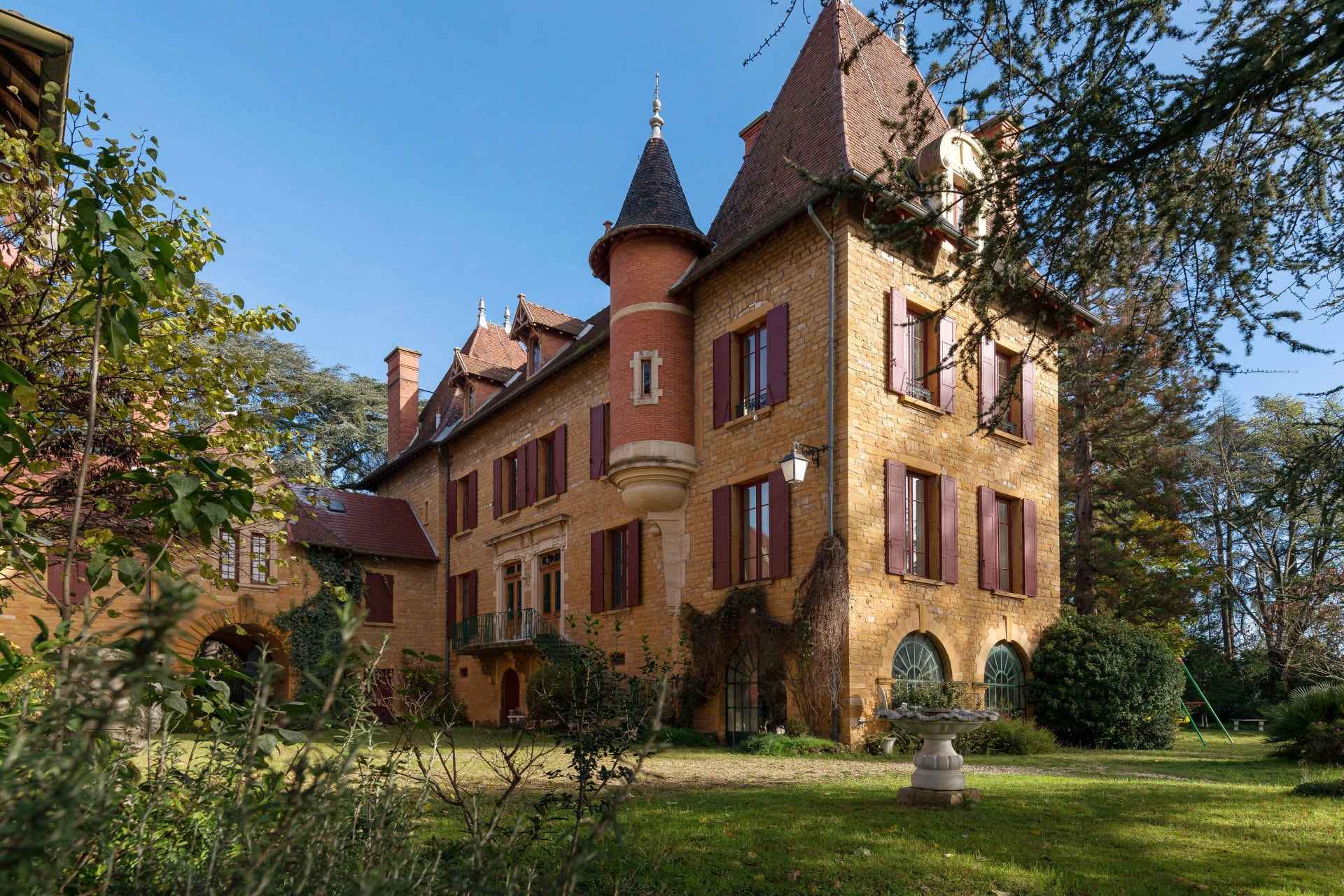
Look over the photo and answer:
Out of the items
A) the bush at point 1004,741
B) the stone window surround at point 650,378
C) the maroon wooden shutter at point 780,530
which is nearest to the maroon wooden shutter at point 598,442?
the stone window surround at point 650,378

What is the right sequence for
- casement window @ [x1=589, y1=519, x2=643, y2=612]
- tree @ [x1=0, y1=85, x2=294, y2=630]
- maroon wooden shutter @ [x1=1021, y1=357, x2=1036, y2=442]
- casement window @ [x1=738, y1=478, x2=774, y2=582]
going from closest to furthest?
tree @ [x1=0, y1=85, x2=294, y2=630] < casement window @ [x1=738, y1=478, x2=774, y2=582] < maroon wooden shutter @ [x1=1021, y1=357, x2=1036, y2=442] < casement window @ [x1=589, y1=519, x2=643, y2=612]

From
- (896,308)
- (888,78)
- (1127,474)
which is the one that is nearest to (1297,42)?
(896,308)

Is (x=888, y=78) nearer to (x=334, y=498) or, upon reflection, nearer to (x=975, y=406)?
(x=975, y=406)

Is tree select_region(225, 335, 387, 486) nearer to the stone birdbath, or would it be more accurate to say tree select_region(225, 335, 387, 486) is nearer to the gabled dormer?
the gabled dormer

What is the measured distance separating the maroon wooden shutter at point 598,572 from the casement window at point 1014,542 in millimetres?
7560

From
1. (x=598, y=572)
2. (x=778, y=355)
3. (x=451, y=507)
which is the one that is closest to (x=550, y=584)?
(x=598, y=572)

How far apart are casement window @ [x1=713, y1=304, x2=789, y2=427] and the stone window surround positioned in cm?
111

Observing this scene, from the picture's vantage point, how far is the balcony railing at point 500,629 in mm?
21438

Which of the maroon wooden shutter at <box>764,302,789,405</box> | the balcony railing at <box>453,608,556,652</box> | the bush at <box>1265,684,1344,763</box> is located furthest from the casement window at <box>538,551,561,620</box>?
the bush at <box>1265,684,1344,763</box>

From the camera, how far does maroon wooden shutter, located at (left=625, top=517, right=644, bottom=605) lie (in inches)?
719

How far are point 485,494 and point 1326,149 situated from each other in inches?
835

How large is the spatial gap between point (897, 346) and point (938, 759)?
8.90 m

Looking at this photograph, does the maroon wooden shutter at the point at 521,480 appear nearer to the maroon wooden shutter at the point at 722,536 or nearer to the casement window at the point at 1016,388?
the maroon wooden shutter at the point at 722,536

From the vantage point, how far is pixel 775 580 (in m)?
15.1
